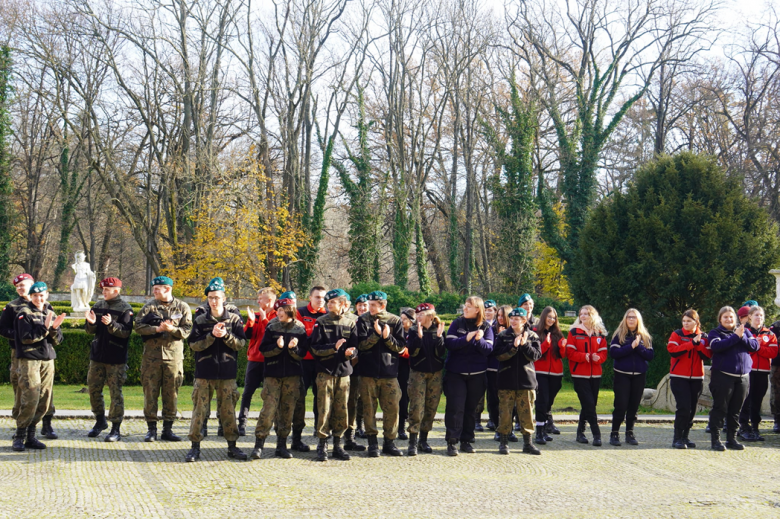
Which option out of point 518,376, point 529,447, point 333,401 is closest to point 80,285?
point 333,401

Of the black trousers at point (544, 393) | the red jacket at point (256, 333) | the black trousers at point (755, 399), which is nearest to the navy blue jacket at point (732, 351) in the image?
the black trousers at point (755, 399)

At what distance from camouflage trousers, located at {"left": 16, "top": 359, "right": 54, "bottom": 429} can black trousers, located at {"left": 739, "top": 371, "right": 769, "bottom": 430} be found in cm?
911

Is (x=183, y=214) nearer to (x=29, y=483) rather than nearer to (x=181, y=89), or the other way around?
(x=181, y=89)

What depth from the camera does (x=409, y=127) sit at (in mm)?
35062

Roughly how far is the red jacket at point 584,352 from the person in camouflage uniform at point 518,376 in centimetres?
103

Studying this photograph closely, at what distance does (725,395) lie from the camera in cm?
904

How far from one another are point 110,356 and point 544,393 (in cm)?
551

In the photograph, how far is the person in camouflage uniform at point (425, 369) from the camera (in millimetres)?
8250

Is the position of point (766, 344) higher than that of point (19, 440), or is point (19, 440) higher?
point (766, 344)

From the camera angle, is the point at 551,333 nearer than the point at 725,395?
No

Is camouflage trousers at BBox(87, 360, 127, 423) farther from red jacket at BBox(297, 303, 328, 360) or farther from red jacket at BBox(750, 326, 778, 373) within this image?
red jacket at BBox(750, 326, 778, 373)

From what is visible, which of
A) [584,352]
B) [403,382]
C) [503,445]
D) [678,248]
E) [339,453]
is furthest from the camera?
[678,248]

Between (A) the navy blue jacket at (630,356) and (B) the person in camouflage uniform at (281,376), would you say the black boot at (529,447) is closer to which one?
(A) the navy blue jacket at (630,356)

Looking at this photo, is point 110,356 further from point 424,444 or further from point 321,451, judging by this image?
point 424,444
